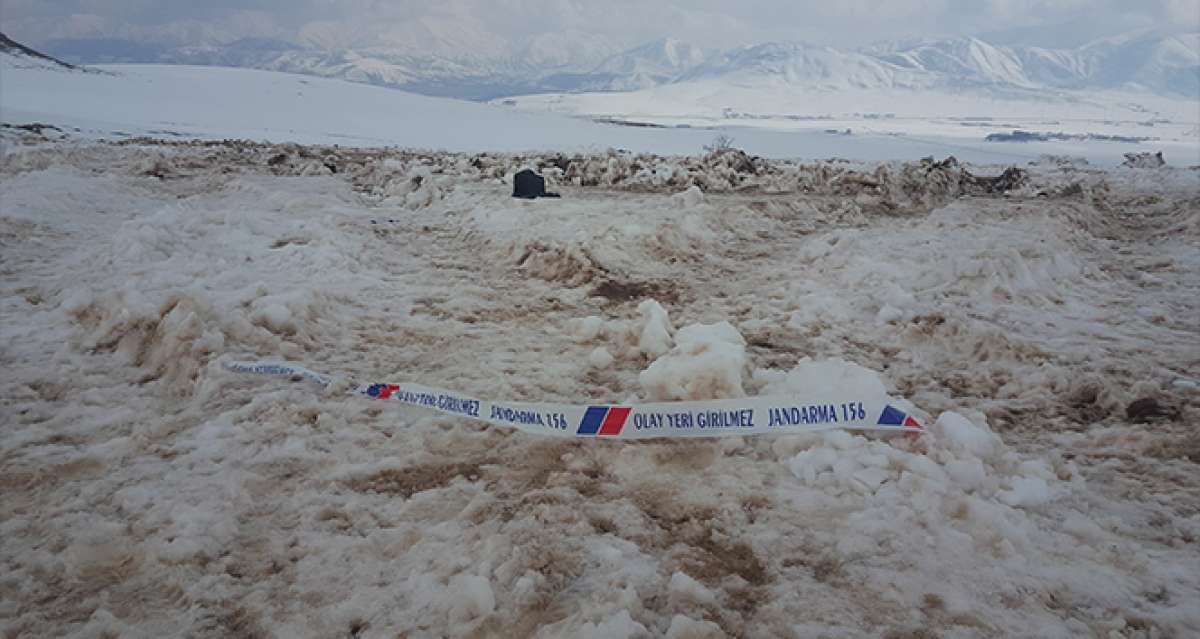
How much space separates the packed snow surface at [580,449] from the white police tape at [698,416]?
0.24ft

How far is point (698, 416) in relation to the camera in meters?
2.62

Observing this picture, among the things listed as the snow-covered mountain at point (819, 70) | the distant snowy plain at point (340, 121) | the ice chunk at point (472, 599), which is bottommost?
the ice chunk at point (472, 599)

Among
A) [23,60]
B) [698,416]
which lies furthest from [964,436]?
[23,60]

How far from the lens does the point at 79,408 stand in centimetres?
276

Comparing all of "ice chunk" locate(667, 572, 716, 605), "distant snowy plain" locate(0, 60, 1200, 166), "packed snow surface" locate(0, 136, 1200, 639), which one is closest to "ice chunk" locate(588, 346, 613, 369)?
"packed snow surface" locate(0, 136, 1200, 639)

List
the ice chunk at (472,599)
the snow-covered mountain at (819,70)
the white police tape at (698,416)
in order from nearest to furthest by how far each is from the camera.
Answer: the ice chunk at (472,599) → the white police tape at (698,416) → the snow-covered mountain at (819,70)

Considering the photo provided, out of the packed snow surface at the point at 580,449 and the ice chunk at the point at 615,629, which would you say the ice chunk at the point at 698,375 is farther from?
the ice chunk at the point at 615,629

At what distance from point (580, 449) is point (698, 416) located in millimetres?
502

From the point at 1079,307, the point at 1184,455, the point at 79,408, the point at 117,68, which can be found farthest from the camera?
the point at 117,68

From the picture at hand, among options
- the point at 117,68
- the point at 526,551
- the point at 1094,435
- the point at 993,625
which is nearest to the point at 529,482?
the point at 526,551

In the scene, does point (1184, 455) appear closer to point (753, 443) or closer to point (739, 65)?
point (753, 443)

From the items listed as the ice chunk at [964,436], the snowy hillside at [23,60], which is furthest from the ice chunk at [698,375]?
the snowy hillside at [23,60]

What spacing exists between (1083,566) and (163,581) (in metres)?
2.51

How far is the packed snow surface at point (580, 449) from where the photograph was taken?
1.68m
